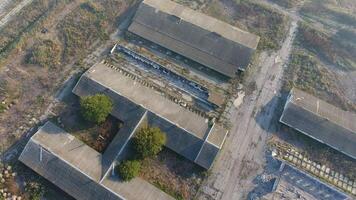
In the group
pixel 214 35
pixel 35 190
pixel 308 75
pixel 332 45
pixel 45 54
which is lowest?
pixel 35 190

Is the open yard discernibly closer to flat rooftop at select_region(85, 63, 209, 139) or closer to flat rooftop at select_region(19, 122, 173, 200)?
flat rooftop at select_region(19, 122, 173, 200)

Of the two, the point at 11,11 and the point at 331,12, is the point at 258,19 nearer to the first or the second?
the point at 331,12

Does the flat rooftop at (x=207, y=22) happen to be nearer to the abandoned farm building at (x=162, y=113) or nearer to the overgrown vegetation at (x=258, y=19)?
the overgrown vegetation at (x=258, y=19)

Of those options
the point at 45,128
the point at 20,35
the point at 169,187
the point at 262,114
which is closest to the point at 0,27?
the point at 20,35

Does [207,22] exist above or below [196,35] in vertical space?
above

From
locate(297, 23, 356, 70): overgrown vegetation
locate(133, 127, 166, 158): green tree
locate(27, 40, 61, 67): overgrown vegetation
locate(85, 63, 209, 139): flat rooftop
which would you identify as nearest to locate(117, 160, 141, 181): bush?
locate(133, 127, 166, 158): green tree

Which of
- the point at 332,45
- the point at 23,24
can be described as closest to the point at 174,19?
the point at 23,24
